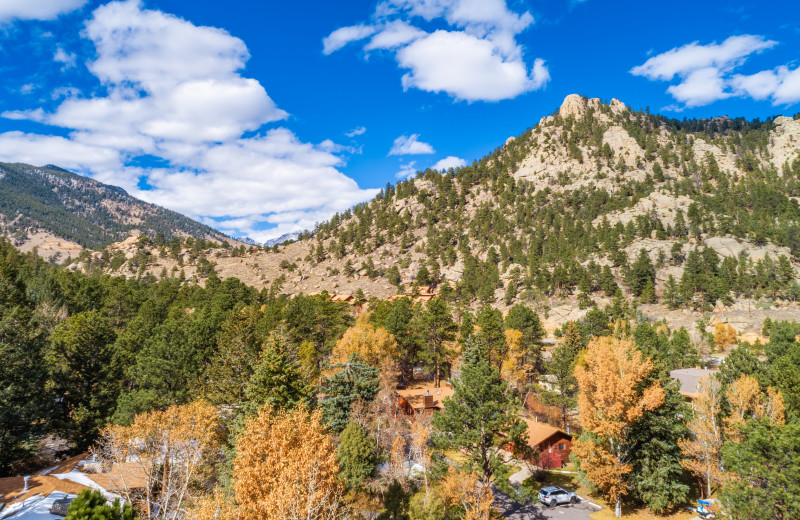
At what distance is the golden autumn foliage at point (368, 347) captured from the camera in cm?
4850

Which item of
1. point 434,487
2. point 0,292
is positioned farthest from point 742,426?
point 0,292

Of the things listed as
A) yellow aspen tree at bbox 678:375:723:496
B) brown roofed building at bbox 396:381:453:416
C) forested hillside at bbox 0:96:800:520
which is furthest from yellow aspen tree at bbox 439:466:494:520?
yellow aspen tree at bbox 678:375:723:496

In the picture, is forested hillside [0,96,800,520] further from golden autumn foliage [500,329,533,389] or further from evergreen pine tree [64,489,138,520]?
evergreen pine tree [64,489,138,520]

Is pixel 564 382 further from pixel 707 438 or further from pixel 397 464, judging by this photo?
pixel 397 464

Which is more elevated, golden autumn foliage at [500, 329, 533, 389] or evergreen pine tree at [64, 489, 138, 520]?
evergreen pine tree at [64, 489, 138, 520]

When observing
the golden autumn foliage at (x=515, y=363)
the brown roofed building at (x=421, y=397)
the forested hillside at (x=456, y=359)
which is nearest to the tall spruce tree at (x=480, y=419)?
the forested hillside at (x=456, y=359)

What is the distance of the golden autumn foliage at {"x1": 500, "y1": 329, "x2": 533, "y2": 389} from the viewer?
53031 millimetres

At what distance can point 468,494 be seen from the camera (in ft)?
85.2

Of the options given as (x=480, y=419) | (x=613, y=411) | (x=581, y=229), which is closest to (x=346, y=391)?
Result: (x=480, y=419)

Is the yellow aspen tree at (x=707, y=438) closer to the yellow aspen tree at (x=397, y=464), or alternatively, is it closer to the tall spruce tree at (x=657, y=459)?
the tall spruce tree at (x=657, y=459)

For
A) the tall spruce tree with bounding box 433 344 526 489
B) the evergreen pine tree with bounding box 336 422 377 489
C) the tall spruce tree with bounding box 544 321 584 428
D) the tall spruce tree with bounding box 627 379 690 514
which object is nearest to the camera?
the tall spruce tree with bounding box 433 344 526 489

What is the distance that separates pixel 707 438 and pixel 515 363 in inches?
1017

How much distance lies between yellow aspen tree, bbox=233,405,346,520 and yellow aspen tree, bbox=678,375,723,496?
97.7 feet

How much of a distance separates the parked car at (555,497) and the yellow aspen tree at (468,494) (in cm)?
875
